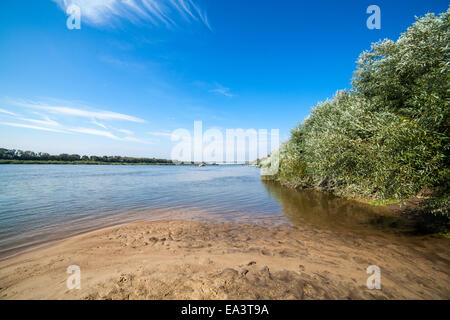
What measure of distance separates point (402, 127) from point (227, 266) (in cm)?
1066

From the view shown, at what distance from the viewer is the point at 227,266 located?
640 centimetres

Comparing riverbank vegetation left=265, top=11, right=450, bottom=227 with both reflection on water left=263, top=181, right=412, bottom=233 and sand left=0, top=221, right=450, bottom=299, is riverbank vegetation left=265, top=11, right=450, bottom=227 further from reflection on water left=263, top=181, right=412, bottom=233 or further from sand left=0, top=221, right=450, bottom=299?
sand left=0, top=221, right=450, bottom=299

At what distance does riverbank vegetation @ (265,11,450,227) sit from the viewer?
338 inches

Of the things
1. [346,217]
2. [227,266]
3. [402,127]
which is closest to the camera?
[227,266]

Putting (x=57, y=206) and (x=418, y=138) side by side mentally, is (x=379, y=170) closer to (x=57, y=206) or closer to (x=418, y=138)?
(x=418, y=138)

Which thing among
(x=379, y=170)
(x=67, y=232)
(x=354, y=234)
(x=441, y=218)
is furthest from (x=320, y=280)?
(x=67, y=232)

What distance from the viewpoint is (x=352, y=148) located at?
12.5 m

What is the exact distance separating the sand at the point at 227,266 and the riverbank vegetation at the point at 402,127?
313 cm

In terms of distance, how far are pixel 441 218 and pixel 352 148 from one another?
6915mm

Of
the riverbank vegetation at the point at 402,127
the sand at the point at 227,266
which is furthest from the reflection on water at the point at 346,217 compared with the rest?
the sand at the point at 227,266

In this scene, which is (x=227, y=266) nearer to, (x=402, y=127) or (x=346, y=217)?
(x=402, y=127)

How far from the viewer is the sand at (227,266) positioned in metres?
4.99

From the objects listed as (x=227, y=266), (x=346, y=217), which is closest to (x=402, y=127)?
(x=346, y=217)

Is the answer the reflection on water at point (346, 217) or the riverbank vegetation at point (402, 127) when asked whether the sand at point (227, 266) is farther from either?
the riverbank vegetation at point (402, 127)
